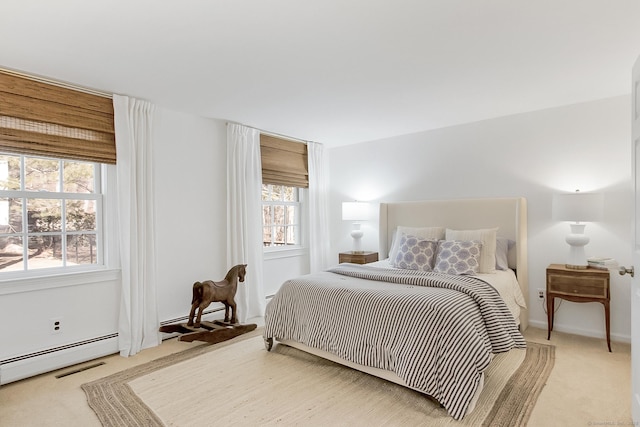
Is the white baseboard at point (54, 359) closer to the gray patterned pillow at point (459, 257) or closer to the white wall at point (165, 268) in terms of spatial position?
the white wall at point (165, 268)

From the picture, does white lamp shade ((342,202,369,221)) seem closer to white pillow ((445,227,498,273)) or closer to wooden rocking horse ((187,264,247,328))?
white pillow ((445,227,498,273))

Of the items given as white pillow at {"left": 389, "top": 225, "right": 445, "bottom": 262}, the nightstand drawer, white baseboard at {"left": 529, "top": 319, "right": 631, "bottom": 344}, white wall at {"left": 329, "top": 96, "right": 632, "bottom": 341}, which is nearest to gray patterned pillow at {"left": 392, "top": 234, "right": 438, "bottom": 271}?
white pillow at {"left": 389, "top": 225, "right": 445, "bottom": 262}

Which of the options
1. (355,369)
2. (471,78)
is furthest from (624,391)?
(471,78)

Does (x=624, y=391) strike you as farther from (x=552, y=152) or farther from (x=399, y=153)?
(x=399, y=153)

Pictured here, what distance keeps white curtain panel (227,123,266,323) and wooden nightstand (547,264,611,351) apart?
10.1ft

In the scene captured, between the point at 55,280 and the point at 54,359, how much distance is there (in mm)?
630

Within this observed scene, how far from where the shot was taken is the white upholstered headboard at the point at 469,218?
148 inches

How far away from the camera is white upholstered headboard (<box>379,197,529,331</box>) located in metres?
3.75

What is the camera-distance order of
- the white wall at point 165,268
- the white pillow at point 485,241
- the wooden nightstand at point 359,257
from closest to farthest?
the white wall at point 165,268, the white pillow at point 485,241, the wooden nightstand at point 359,257

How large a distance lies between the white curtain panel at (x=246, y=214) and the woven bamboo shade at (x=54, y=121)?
4.24 feet

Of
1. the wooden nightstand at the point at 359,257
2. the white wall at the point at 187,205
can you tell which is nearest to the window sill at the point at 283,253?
the wooden nightstand at the point at 359,257

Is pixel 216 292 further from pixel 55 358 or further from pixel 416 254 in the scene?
pixel 416 254

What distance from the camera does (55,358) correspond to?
292cm

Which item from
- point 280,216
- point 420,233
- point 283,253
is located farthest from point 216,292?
point 420,233
